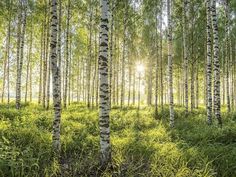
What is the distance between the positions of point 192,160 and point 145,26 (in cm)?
2372

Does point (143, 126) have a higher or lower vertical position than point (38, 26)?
lower

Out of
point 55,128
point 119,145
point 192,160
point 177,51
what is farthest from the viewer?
point 177,51

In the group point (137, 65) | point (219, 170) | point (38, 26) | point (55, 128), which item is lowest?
point (219, 170)

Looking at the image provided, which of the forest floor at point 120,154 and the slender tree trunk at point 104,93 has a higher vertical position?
the slender tree trunk at point 104,93

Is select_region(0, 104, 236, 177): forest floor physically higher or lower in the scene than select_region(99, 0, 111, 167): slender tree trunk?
lower

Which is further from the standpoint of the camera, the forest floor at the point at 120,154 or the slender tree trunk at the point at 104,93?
the slender tree trunk at the point at 104,93

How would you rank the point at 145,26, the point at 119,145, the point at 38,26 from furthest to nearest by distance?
the point at 145,26
the point at 38,26
the point at 119,145

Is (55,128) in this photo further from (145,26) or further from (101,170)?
(145,26)

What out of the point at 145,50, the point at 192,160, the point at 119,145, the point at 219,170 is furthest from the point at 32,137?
the point at 145,50

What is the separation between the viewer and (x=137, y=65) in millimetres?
Answer: 35375

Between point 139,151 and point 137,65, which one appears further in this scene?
point 137,65

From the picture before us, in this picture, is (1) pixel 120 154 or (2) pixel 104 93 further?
(1) pixel 120 154

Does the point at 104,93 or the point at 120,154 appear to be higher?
the point at 104,93

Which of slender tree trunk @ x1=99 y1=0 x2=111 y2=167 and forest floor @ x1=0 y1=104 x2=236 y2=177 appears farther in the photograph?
slender tree trunk @ x1=99 y1=0 x2=111 y2=167
